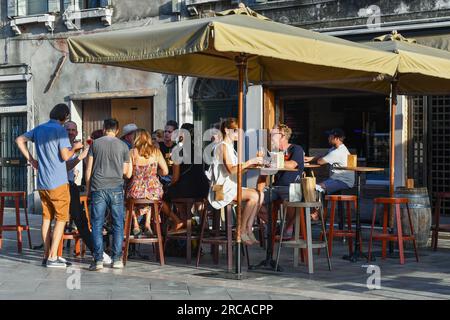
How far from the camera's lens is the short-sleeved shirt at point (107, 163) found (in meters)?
9.62

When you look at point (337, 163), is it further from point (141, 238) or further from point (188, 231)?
point (141, 238)

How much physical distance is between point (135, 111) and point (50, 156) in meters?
8.11

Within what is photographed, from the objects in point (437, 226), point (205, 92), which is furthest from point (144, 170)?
point (205, 92)

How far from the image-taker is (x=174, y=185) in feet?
34.4

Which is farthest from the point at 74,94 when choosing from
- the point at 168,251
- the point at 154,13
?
the point at 168,251

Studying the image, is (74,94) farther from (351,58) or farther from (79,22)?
(351,58)

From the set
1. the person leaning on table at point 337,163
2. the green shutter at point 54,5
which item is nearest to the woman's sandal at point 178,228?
the person leaning on table at point 337,163

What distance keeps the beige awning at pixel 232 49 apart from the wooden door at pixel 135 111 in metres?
6.65

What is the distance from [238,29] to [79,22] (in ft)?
35.7

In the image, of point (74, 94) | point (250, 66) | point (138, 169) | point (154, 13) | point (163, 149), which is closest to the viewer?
point (138, 169)

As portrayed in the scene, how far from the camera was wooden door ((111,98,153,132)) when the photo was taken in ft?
57.5

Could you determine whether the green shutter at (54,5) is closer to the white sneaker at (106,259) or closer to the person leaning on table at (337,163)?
the person leaning on table at (337,163)

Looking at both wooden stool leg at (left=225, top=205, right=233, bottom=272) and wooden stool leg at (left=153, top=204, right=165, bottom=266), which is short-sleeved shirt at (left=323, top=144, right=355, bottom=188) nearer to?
wooden stool leg at (left=225, top=205, right=233, bottom=272)

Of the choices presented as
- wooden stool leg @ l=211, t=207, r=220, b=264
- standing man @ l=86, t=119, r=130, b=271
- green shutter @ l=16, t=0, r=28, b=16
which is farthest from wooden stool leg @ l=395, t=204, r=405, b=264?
green shutter @ l=16, t=0, r=28, b=16
